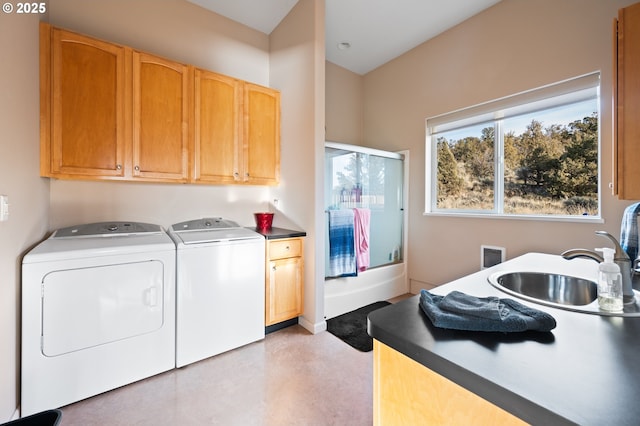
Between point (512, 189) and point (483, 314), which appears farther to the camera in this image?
point (512, 189)

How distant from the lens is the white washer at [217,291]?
6.23 feet

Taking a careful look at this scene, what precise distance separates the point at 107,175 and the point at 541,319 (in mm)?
2475

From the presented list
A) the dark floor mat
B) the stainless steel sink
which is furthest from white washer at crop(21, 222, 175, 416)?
the stainless steel sink

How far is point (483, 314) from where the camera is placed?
27.0 inches

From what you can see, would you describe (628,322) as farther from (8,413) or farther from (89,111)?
(89,111)

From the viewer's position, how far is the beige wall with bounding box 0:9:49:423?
127 centimetres

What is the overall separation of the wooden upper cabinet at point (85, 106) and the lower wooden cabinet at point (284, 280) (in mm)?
1304

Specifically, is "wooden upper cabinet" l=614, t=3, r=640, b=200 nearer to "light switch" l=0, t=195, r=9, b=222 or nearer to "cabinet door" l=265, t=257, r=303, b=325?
"cabinet door" l=265, t=257, r=303, b=325

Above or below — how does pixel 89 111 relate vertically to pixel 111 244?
above

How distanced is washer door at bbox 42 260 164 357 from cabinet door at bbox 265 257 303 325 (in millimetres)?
833

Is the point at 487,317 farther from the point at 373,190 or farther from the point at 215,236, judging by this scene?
the point at 373,190

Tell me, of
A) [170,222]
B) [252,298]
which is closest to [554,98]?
[252,298]

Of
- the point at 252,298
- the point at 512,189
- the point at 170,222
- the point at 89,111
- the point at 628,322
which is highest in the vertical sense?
the point at 89,111

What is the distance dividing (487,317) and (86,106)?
2517 mm
